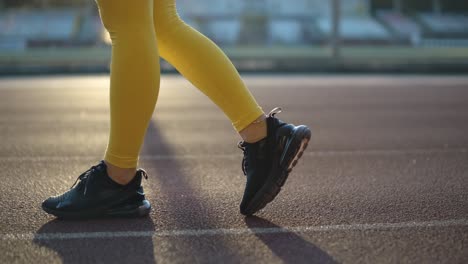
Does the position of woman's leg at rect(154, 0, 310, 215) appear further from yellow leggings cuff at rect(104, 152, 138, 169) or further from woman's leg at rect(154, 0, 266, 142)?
yellow leggings cuff at rect(104, 152, 138, 169)

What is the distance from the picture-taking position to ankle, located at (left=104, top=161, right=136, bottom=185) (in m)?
1.92

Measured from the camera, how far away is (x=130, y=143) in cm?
189

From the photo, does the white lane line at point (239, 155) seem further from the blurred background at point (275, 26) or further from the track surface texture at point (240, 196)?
the blurred background at point (275, 26)

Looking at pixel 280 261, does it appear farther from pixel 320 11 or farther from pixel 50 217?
pixel 320 11

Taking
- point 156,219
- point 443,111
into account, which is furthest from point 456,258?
point 443,111

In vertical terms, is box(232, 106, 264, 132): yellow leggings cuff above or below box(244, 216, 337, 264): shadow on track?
above

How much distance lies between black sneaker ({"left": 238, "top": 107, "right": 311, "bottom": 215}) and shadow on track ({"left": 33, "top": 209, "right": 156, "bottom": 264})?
0.37m

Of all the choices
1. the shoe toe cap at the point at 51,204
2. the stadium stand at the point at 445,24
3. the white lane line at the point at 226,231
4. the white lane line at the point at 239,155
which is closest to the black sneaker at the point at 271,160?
the white lane line at the point at 226,231

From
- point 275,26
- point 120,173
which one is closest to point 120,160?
point 120,173

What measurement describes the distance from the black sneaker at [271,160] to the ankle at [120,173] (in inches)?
15.8

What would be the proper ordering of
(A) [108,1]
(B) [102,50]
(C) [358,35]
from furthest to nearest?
(C) [358,35], (B) [102,50], (A) [108,1]

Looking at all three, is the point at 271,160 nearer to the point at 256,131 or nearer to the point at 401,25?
the point at 256,131

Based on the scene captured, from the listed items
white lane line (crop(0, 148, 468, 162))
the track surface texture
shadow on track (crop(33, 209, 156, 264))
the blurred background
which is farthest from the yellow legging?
the blurred background

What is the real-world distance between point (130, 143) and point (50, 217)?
1.45 ft
